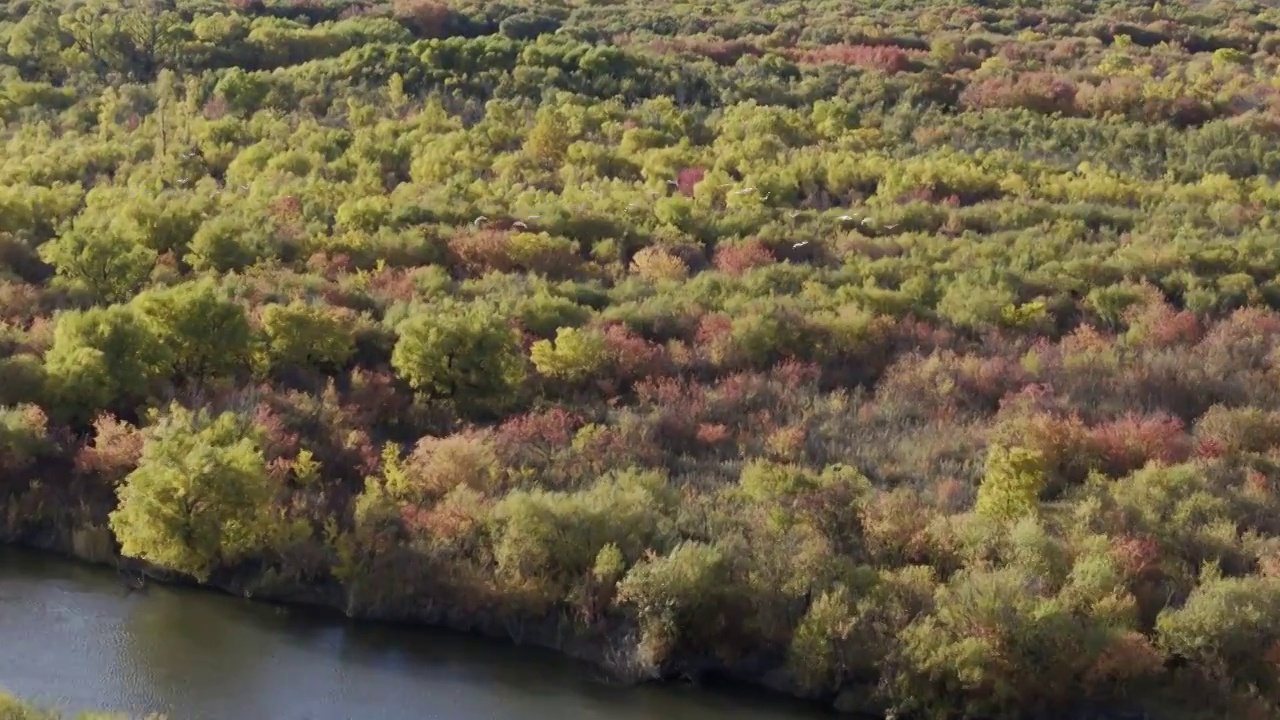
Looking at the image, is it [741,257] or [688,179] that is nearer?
[741,257]

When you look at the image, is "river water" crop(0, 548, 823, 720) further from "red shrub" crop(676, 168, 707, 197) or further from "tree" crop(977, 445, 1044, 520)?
"red shrub" crop(676, 168, 707, 197)

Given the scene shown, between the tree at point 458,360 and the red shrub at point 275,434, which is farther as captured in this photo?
the tree at point 458,360

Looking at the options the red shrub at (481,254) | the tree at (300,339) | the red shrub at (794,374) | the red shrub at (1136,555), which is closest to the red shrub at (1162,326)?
the red shrub at (794,374)

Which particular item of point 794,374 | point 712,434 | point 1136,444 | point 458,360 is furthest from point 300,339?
point 1136,444

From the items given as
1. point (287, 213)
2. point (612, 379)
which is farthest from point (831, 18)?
point (612, 379)

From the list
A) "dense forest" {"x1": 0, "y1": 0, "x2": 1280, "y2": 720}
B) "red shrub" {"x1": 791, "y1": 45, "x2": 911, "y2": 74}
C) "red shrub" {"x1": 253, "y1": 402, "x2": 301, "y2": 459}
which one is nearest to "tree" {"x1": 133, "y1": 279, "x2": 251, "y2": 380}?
"dense forest" {"x1": 0, "y1": 0, "x2": 1280, "y2": 720}

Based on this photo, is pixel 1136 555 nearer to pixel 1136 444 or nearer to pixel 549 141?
pixel 1136 444

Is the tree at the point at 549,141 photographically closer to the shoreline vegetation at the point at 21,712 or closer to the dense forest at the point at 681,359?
the dense forest at the point at 681,359
